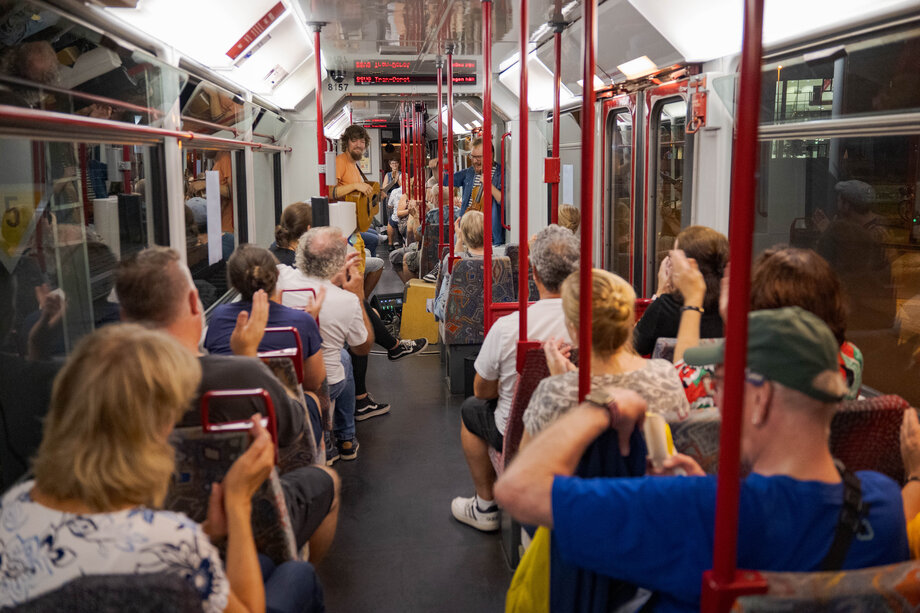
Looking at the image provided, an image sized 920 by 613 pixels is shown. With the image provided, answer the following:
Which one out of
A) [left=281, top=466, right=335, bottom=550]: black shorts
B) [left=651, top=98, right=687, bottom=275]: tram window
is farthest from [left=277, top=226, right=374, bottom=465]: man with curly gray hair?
[left=651, top=98, right=687, bottom=275]: tram window

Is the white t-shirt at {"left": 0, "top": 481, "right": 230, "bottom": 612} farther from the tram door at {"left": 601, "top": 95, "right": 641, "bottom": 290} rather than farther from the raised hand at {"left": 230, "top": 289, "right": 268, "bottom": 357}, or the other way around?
the tram door at {"left": 601, "top": 95, "right": 641, "bottom": 290}

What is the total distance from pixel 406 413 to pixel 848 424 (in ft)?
12.0

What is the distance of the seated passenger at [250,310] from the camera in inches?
127

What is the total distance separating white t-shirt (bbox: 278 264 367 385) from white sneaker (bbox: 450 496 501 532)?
1.01 m

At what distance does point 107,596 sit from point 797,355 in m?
1.19

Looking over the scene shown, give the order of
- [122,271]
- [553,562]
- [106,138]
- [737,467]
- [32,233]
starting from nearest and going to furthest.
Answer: [737,467], [553,562], [122,271], [32,233], [106,138]

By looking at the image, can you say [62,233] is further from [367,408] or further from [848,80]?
[848,80]

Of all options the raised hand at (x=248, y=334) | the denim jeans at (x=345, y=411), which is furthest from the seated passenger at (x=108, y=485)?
the denim jeans at (x=345, y=411)

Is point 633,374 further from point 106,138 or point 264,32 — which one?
point 264,32

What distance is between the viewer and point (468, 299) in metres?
5.43

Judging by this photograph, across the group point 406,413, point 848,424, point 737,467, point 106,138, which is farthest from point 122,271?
point 406,413

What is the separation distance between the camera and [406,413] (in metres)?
5.34

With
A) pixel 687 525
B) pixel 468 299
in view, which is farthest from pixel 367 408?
pixel 687 525

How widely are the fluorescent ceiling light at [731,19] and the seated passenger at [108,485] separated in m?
2.60
